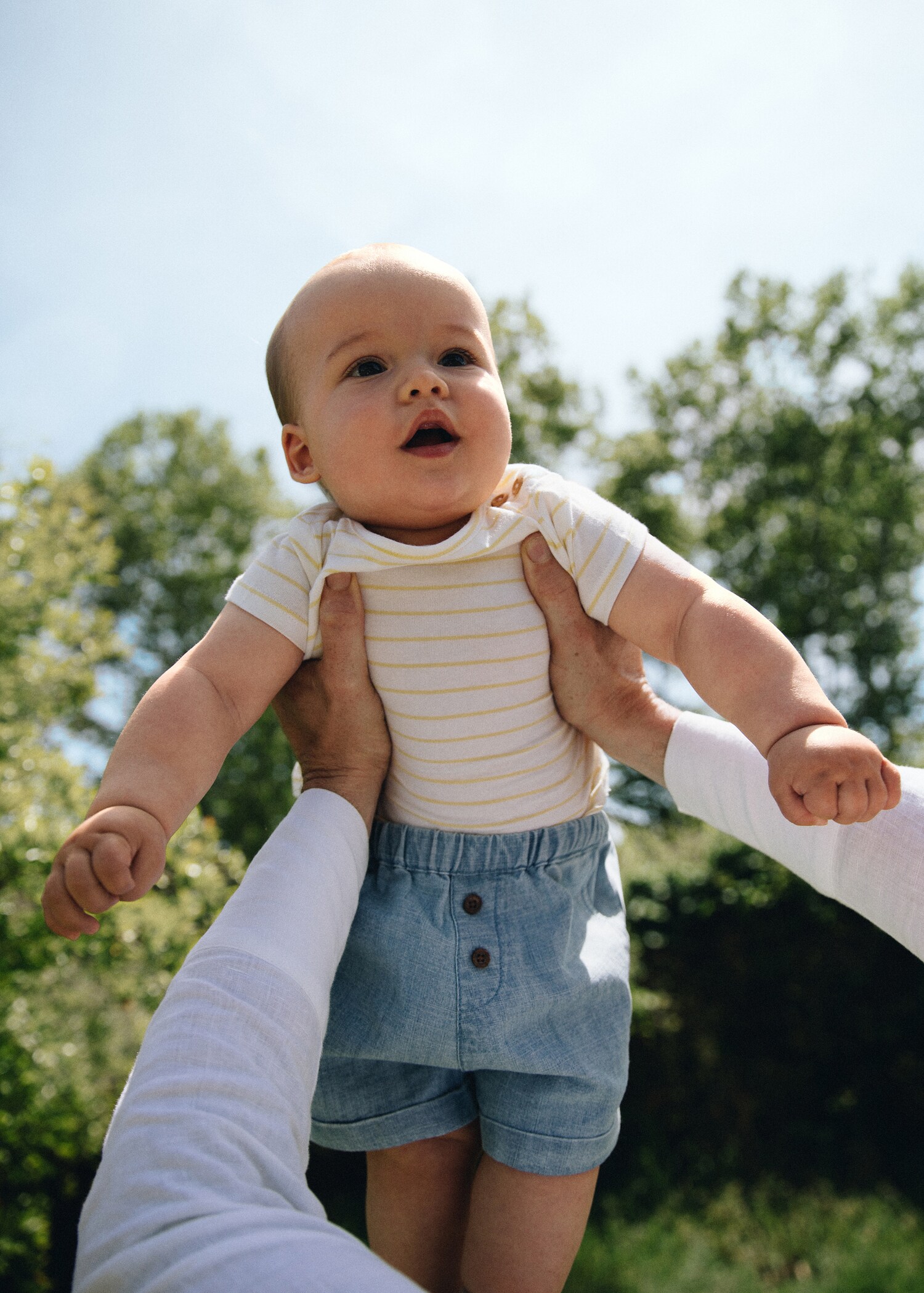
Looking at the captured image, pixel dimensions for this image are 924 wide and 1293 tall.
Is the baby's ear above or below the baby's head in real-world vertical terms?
below

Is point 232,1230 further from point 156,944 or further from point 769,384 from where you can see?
point 769,384

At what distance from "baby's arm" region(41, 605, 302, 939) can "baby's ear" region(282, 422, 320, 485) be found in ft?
1.09

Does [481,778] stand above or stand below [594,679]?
below

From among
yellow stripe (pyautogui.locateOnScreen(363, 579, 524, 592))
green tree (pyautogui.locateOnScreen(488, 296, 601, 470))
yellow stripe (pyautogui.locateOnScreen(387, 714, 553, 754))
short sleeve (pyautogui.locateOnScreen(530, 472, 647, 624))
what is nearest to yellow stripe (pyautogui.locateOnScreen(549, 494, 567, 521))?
short sleeve (pyautogui.locateOnScreen(530, 472, 647, 624))

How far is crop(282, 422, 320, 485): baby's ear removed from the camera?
1.72 meters

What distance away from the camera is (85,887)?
109 cm

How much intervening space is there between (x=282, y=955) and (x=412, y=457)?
83 cm

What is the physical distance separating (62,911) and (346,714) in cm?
Result: 62

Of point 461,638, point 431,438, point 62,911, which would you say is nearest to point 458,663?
point 461,638

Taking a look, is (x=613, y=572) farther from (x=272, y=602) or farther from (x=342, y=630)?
(x=272, y=602)

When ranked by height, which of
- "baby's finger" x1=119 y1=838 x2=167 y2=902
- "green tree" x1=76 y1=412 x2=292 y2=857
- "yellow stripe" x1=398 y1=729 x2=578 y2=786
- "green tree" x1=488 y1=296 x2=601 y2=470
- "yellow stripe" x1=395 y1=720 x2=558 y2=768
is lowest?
"green tree" x1=76 y1=412 x2=292 y2=857

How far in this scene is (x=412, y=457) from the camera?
4.98 ft

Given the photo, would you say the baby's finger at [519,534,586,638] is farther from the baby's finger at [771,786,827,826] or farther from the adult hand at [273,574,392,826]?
the baby's finger at [771,786,827,826]

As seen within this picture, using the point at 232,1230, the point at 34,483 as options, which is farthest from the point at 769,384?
the point at 232,1230
